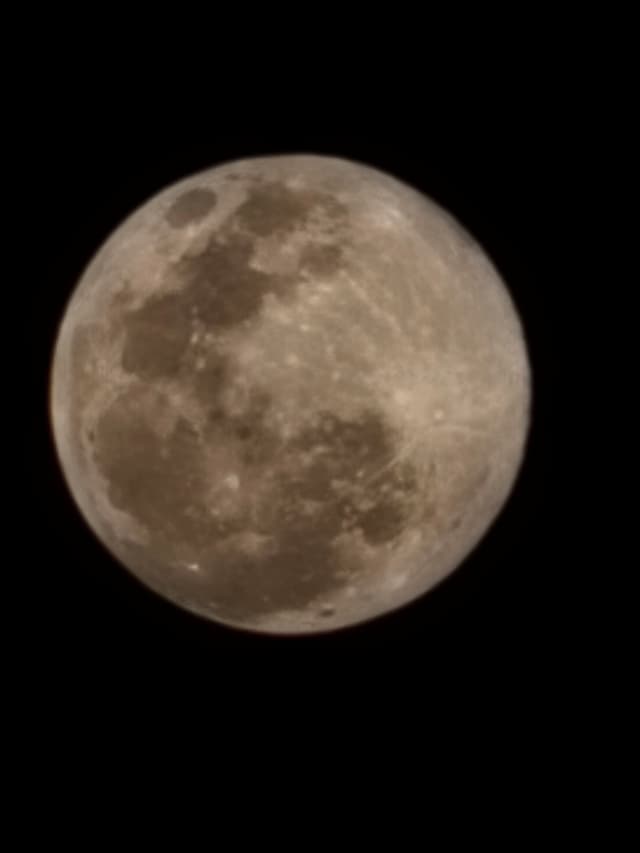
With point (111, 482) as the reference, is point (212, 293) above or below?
above

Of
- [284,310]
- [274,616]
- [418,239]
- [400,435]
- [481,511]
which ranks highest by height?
[418,239]

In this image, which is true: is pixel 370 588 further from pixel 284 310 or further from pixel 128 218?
pixel 128 218

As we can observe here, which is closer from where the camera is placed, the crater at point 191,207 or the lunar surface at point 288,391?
the lunar surface at point 288,391

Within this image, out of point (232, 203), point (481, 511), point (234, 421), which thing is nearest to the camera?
point (234, 421)

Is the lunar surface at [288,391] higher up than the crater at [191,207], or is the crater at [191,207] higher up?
the crater at [191,207]

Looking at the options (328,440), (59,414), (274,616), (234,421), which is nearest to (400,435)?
(328,440)
